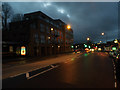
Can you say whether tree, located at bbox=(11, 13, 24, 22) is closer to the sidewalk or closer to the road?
the sidewalk

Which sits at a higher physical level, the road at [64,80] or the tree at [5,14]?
the tree at [5,14]

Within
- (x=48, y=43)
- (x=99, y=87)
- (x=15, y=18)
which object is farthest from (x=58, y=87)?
(x=48, y=43)

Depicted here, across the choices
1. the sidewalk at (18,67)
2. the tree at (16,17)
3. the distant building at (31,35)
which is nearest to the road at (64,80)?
the sidewalk at (18,67)

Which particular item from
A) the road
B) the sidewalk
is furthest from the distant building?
the road

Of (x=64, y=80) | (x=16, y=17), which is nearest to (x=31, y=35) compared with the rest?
(x=16, y=17)

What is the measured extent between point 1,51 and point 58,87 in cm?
2137

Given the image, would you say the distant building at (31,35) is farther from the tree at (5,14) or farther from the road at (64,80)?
the road at (64,80)

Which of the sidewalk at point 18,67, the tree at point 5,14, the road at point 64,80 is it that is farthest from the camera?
the tree at point 5,14

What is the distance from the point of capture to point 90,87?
4.92 metres

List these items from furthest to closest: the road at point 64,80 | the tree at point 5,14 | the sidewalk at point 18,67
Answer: the tree at point 5,14, the sidewalk at point 18,67, the road at point 64,80

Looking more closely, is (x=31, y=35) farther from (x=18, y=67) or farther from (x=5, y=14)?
(x=18, y=67)

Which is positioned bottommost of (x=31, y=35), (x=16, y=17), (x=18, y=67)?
(x=18, y=67)

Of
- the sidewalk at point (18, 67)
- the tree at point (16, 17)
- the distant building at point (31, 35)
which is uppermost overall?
the tree at point (16, 17)

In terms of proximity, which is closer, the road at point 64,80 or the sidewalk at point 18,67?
the road at point 64,80
